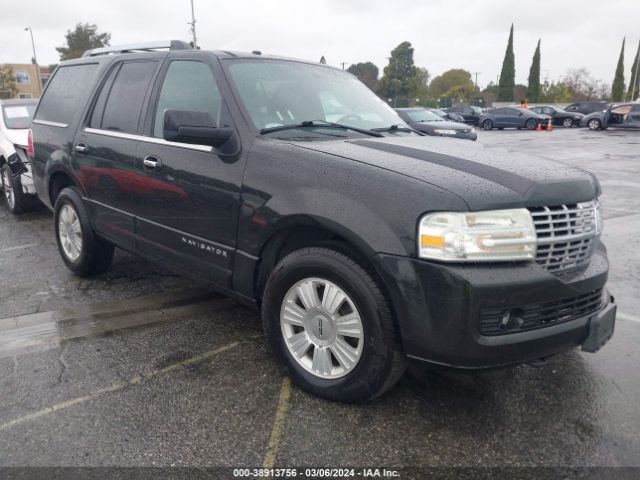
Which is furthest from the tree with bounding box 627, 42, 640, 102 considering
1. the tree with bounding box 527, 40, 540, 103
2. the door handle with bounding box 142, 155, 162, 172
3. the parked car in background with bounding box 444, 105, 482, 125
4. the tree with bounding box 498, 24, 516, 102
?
the door handle with bounding box 142, 155, 162, 172

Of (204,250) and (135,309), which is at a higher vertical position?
(204,250)

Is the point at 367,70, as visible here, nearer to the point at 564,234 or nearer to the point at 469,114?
the point at 469,114

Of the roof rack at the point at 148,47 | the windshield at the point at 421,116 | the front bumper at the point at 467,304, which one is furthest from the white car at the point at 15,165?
the windshield at the point at 421,116

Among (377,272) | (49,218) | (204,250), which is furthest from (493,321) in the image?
(49,218)

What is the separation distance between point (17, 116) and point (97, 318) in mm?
5956

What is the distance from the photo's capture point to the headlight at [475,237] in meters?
2.42

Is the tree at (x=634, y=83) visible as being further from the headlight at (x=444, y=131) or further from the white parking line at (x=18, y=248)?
the white parking line at (x=18, y=248)

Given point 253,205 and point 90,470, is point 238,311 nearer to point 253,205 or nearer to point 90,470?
point 253,205

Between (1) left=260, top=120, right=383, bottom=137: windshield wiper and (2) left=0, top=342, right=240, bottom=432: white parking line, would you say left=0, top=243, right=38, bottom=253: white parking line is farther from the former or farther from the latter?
(1) left=260, top=120, right=383, bottom=137: windshield wiper

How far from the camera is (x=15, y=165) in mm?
7457

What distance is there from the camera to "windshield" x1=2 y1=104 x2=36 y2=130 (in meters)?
8.31

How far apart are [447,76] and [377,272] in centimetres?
10177

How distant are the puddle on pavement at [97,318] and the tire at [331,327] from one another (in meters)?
1.34

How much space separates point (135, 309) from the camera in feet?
14.1
